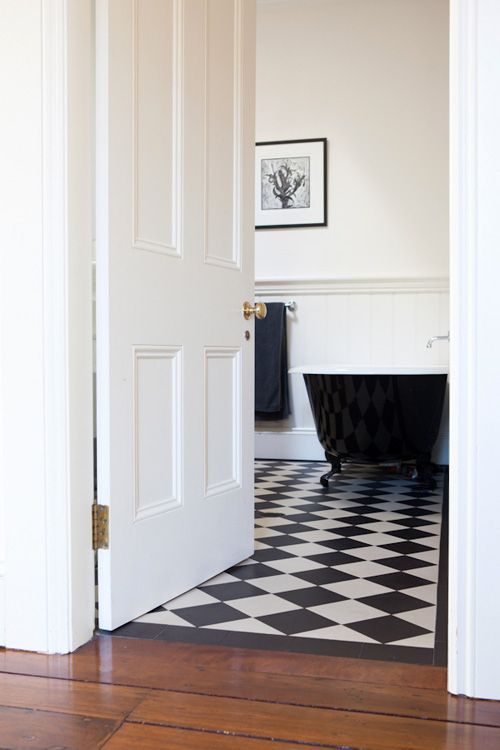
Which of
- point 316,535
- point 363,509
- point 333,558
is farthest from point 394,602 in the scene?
point 363,509

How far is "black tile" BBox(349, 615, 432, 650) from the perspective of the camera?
6.02 ft

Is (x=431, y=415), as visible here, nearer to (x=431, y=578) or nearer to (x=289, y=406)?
(x=289, y=406)

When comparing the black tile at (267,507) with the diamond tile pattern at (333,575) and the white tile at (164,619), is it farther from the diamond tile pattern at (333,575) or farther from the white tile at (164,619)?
the white tile at (164,619)

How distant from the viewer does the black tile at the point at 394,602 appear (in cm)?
204

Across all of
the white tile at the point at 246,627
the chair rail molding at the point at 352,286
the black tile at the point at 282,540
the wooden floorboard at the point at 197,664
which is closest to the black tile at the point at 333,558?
the black tile at the point at 282,540

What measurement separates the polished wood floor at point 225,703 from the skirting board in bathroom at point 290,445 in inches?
118

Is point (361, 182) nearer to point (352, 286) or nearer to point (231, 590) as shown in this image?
point (352, 286)

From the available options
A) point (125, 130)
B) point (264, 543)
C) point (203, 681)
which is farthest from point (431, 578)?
point (125, 130)

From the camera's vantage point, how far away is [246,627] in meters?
1.90

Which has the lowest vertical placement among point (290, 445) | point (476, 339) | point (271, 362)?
point (290, 445)

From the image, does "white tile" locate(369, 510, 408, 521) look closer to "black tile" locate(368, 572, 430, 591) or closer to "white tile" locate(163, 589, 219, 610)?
"black tile" locate(368, 572, 430, 591)

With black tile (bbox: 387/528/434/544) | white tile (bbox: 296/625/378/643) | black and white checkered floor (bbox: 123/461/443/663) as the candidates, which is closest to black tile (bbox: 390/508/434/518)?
black and white checkered floor (bbox: 123/461/443/663)

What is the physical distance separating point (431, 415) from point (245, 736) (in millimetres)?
2754

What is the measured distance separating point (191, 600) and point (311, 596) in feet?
1.09
